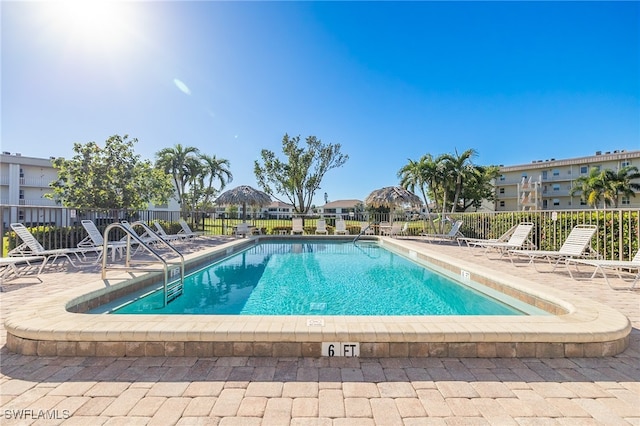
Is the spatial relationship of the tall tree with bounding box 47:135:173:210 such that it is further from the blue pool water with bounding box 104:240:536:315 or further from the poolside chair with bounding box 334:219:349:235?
the poolside chair with bounding box 334:219:349:235

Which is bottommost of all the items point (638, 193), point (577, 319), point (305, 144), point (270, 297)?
point (270, 297)

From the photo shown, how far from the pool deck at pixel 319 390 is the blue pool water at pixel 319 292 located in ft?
6.92

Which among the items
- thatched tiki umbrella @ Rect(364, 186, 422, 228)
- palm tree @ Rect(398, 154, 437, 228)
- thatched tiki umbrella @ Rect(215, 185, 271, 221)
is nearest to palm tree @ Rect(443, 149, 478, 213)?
palm tree @ Rect(398, 154, 437, 228)

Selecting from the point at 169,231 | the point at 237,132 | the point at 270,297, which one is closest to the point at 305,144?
the point at 237,132

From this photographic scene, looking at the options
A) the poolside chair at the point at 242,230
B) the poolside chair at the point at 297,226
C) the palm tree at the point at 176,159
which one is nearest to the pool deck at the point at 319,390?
the poolside chair at the point at 242,230

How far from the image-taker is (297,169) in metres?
23.2

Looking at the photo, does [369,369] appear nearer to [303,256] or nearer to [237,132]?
[303,256]

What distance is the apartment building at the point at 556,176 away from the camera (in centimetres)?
3884

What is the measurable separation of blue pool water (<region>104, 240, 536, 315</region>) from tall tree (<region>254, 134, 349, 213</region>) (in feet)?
47.6

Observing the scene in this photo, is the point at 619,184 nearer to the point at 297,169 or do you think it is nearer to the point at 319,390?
the point at 297,169

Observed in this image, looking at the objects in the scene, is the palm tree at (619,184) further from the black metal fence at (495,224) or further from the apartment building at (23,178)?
the apartment building at (23,178)

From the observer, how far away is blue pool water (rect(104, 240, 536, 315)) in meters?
4.77

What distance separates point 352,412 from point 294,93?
1583cm

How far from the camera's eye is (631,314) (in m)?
3.72
